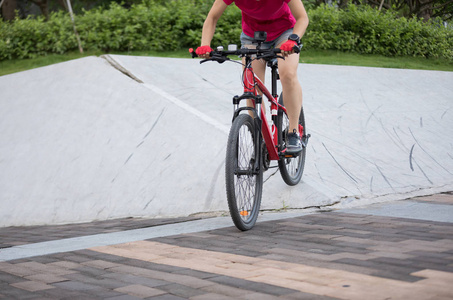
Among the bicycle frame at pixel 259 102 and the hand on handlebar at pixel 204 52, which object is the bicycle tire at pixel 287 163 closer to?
the bicycle frame at pixel 259 102

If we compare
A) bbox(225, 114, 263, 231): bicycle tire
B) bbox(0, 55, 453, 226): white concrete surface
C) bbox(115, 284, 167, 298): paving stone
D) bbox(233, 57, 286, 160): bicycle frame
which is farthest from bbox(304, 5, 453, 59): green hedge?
bbox(115, 284, 167, 298): paving stone

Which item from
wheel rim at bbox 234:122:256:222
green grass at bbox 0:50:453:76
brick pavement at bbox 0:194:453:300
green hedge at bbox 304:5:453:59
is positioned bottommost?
brick pavement at bbox 0:194:453:300

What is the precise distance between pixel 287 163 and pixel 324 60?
23.6 feet

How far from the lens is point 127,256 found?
12.9 feet

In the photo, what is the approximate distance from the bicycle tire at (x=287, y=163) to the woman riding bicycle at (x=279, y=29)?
73mm

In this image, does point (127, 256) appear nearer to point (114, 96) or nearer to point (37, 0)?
point (114, 96)

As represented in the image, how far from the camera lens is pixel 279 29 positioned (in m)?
5.22

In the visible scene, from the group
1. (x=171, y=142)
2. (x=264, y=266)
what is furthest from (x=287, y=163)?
(x=264, y=266)

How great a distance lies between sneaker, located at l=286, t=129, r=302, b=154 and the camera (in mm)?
5285

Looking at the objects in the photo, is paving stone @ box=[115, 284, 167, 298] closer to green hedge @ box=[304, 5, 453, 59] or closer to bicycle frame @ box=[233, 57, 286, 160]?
bicycle frame @ box=[233, 57, 286, 160]

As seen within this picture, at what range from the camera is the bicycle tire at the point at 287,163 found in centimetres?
536

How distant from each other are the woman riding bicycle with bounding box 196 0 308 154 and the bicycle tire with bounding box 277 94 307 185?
0.24ft

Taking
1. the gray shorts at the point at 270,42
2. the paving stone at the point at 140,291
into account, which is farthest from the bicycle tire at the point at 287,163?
the paving stone at the point at 140,291

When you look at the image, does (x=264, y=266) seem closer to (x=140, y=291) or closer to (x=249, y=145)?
(x=140, y=291)
